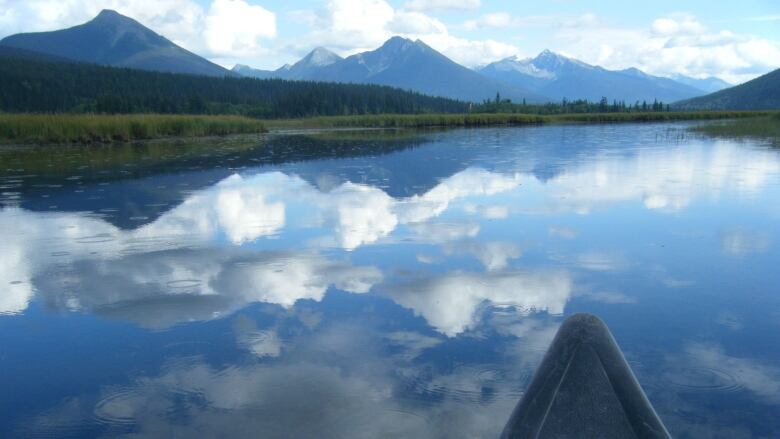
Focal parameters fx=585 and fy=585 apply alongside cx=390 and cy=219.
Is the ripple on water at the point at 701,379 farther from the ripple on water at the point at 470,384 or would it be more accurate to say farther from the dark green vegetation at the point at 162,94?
the dark green vegetation at the point at 162,94

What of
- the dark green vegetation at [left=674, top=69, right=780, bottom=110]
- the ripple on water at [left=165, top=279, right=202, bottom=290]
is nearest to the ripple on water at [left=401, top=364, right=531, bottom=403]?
the ripple on water at [left=165, top=279, right=202, bottom=290]

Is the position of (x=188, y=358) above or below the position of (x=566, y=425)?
below

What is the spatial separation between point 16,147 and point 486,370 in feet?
92.4

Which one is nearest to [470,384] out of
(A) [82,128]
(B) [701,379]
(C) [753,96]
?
(B) [701,379]

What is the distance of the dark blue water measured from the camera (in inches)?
161

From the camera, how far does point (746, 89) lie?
519ft

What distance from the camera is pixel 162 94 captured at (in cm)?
8925

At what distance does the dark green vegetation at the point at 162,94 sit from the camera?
246 feet

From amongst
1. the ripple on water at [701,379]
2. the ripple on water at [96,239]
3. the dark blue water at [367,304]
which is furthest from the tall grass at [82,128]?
the ripple on water at [701,379]

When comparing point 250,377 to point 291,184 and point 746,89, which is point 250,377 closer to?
point 291,184

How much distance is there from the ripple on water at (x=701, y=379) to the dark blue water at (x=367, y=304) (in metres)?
0.02

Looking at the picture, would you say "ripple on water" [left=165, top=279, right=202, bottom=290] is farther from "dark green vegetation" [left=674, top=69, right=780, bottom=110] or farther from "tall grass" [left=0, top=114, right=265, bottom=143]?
"dark green vegetation" [left=674, top=69, right=780, bottom=110]

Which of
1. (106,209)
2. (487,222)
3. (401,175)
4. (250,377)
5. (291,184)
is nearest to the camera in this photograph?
(250,377)

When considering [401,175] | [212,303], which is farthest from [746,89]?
[212,303]
